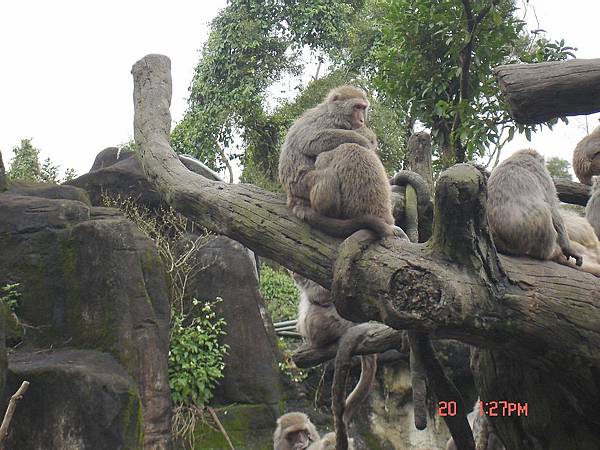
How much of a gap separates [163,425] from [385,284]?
23.2 feet

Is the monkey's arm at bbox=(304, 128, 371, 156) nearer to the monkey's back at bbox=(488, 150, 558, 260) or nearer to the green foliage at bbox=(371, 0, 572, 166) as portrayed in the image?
the monkey's back at bbox=(488, 150, 558, 260)

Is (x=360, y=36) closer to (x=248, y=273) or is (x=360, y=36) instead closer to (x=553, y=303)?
(x=248, y=273)

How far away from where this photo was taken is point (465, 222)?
369cm

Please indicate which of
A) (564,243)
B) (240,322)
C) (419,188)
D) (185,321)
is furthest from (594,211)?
(185,321)

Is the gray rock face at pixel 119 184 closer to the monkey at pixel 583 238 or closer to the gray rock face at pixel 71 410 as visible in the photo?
the gray rock face at pixel 71 410

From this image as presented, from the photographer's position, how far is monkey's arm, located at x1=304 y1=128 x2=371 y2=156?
545 cm

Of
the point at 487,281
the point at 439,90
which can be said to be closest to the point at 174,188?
the point at 487,281

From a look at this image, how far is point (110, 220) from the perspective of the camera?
10.5 meters

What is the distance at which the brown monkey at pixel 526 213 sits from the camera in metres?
4.96

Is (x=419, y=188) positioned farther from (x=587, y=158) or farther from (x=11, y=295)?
(x=11, y=295)

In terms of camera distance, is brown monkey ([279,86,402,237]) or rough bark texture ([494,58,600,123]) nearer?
rough bark texture ([494,58,600,123])

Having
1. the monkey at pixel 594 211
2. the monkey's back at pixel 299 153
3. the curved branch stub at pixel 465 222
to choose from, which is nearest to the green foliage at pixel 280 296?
the monkey at pixel 594 211

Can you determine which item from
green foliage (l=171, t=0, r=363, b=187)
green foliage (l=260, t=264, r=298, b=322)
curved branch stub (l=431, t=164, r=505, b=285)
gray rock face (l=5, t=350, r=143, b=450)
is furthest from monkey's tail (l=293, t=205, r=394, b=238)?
green foliage (l=171, t=0, r=363, b=187)

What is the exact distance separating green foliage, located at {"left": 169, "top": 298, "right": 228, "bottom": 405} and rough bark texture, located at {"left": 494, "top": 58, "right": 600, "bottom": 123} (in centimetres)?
912
